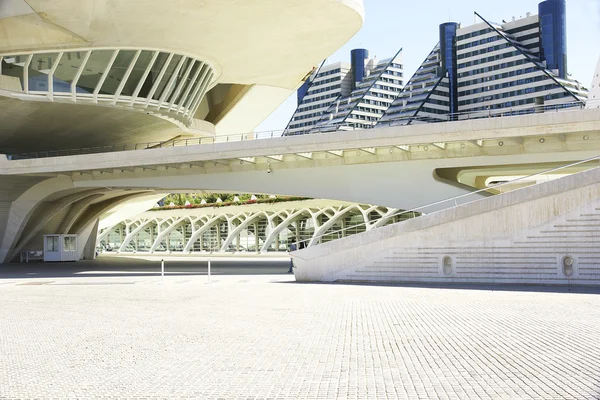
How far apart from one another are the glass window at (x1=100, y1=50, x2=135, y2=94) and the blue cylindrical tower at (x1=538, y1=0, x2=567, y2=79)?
4198 inches

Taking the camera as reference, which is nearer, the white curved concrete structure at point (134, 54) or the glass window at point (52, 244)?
the white curved concrete structure at point (134, 54)

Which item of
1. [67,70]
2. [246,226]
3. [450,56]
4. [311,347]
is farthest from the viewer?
[450,56]

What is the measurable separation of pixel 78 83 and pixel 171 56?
5.06 metres

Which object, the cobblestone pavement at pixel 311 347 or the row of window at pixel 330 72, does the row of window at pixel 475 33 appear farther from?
the cobblestone pavement at pixel 311 347

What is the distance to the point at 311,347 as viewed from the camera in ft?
29.5

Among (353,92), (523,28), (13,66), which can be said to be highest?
(523,28)

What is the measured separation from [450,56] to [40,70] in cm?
10462

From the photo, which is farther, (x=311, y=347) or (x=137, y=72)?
(x=137, y=72)

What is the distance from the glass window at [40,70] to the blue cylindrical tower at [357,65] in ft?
391

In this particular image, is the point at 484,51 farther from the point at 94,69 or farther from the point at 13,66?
the point at 13,66

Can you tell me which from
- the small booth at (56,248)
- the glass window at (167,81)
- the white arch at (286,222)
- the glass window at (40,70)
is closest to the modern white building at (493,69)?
the white arch at (286,222)

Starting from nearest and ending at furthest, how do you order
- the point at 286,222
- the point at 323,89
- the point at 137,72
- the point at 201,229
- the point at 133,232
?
the point at 137,72
the point at 286,222
the point at 201,229
the point at 133,232
the point at 323,89

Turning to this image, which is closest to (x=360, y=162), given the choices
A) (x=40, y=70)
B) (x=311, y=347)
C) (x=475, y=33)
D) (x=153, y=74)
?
(x=153, y=74)

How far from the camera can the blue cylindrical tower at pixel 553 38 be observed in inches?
4998
